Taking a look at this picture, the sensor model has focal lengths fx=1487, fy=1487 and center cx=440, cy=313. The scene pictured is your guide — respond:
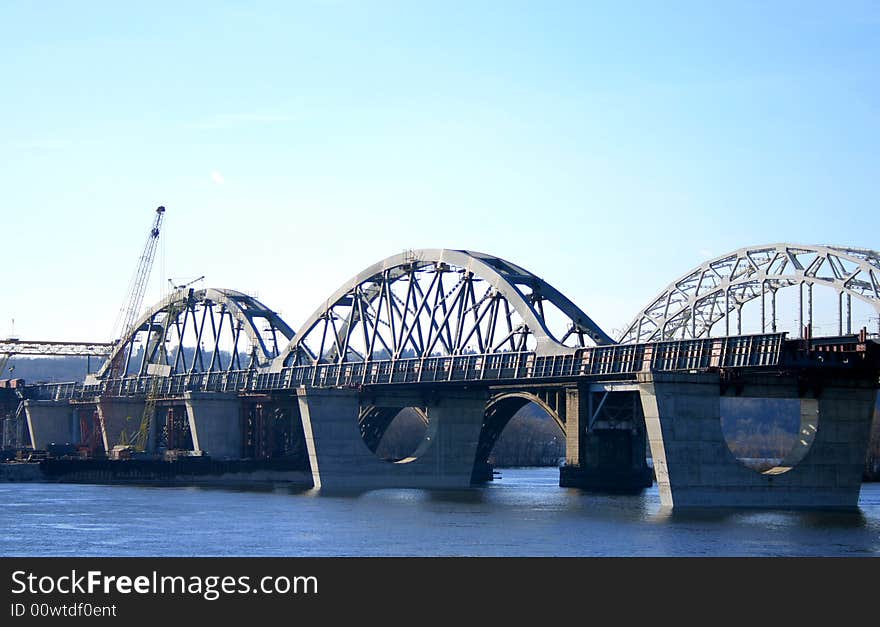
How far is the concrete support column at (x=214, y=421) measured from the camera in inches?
6585

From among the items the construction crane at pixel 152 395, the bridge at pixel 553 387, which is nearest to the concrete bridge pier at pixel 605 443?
the bridge at pixel 553 387

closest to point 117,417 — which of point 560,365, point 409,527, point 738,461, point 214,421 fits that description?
point 214,421

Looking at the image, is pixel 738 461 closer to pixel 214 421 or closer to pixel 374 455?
pixel 374 455

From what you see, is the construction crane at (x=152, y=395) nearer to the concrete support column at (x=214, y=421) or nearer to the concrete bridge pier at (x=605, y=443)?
the concrete support column at (x=214, y=421)

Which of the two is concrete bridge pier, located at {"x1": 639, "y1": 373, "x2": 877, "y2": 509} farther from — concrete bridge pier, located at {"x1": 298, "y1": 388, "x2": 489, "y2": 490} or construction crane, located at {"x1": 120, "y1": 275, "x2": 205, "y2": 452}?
construction crane, located at {"x1": 120, "y1": 275, "x2": 205, "y2": 452}

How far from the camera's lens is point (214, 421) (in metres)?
168

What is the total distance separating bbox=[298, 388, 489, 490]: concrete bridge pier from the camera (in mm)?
136375

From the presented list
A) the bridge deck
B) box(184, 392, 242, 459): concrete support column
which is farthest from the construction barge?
the bridge deck

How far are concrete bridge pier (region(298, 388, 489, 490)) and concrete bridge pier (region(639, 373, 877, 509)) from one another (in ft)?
138

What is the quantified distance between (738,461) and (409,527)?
1013 inches

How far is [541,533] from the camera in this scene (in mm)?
84875

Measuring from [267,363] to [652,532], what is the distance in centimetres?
9741
